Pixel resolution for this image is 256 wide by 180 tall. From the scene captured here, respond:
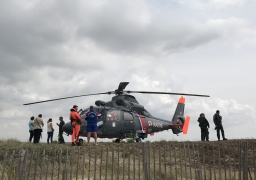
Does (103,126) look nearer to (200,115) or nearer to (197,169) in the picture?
(200,115)

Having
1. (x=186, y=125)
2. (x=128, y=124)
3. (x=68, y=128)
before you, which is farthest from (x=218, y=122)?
(x=68, y=128)

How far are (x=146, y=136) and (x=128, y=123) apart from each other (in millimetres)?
1906

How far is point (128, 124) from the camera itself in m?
19.1

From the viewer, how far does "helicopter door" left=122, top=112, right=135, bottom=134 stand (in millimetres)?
18984

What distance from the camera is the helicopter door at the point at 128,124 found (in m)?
19.0

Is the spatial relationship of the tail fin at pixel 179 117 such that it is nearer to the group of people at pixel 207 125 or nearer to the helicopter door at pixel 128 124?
the group of people at pixel 207 125

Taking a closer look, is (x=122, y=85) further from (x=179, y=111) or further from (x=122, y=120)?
(x=179, y=111)

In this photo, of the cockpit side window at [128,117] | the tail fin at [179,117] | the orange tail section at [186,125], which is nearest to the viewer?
the cockpit side window at [128,117]

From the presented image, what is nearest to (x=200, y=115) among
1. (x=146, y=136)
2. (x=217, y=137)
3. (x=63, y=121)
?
(x=217, y=137)

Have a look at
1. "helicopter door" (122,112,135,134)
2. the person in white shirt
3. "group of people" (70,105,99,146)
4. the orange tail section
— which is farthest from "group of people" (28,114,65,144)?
the orange tail section

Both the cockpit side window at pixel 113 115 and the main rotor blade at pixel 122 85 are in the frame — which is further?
the main rotor blade at pixel 122 85

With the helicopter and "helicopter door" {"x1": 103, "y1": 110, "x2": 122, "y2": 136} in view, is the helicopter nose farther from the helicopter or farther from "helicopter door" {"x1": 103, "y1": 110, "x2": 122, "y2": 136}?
"helicopter door" {"x1": 103, "y1": 110, "x2": 122, "y2": 136}

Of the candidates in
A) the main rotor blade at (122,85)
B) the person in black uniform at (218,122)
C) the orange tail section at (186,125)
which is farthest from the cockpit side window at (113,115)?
the orange tail section at (186,125)

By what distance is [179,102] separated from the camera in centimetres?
2800
